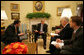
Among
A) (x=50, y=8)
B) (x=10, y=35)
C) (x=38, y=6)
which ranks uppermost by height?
(x=38, y=6)

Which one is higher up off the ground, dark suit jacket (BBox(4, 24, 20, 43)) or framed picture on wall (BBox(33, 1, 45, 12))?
framed picture on wall (BBox(33, 1, 45, 12))

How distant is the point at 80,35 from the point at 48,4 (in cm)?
502

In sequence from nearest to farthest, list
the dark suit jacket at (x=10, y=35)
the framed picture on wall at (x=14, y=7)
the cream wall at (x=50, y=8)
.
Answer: the dark suit jacket at (x=10, y=35) < the framed picture on wall at (x=14, y=7) < the cream wall at (x=50, y=8)

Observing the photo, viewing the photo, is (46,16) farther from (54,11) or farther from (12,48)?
(12,48)

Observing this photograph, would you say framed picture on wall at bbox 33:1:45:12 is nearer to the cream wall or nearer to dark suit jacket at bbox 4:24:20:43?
the cream wall

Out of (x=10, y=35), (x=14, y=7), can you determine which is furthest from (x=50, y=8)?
(x=10, y=35)

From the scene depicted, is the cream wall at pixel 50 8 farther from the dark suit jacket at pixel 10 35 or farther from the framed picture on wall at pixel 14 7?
the dark suit jacket at pixel 10 35

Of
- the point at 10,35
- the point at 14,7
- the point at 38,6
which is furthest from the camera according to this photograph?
the point at 38,6

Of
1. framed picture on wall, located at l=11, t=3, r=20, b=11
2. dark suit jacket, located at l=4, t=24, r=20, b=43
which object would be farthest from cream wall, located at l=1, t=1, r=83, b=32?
dark suit jacket, located at l=4, t=24, r=20, b=43

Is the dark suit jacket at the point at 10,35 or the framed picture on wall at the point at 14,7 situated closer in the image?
the dark suit jacket at the point at 10,35

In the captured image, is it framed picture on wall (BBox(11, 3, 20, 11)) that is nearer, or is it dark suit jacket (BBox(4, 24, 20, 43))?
dark suit jacket (BBox(4, 24, 20, 43))

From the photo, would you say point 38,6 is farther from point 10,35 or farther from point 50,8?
point 10,35

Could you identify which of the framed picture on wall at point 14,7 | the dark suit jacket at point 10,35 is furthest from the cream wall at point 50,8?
the dark suit jacket at point 10,35

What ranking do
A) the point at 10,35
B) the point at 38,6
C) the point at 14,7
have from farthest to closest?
the point at 38,6 < the point at 14,7 < the point at 10,35
